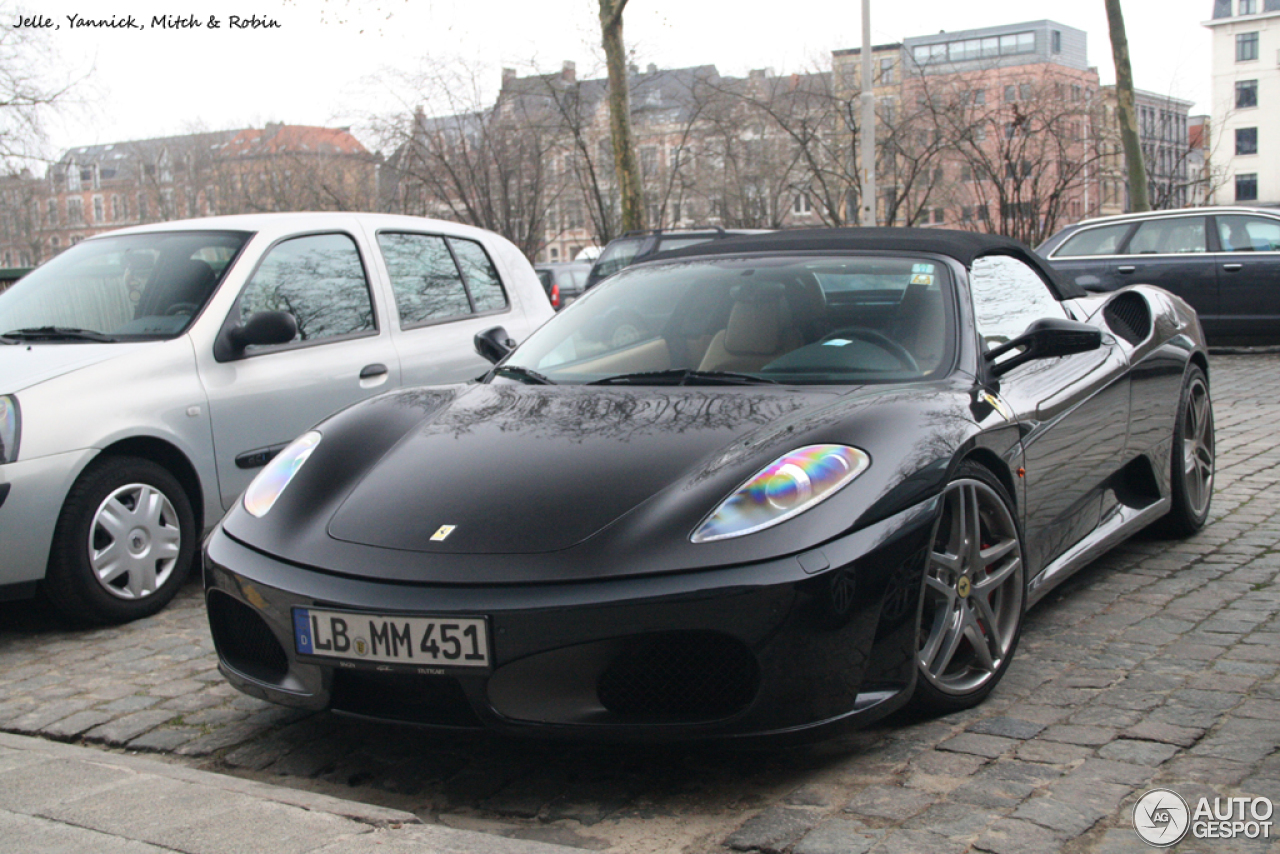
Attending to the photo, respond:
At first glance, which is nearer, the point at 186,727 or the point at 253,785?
the point at 253,785

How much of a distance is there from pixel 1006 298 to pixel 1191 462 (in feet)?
5.39

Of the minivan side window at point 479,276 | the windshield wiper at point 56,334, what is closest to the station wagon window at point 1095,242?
the minivan side window at point 479,276

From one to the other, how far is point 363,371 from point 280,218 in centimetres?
83

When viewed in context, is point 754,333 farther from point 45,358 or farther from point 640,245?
point 640,245

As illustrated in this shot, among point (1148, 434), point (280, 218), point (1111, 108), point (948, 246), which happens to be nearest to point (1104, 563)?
point (1148, 434)

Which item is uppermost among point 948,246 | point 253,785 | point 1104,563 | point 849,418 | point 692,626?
point 948,246

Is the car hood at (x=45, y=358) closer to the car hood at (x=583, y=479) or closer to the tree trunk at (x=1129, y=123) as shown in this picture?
the car hood at (x=583, y=479)

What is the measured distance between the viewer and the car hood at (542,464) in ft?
9.53

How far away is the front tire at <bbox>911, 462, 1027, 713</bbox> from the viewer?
317 centimetres

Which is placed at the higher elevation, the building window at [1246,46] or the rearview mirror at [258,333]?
the building window at [1246,46]

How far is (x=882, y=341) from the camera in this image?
376 centimetres

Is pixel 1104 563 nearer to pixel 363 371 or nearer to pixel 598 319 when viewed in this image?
pixel 598 319

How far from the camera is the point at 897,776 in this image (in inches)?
113

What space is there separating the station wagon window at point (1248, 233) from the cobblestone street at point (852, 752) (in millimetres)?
10033
